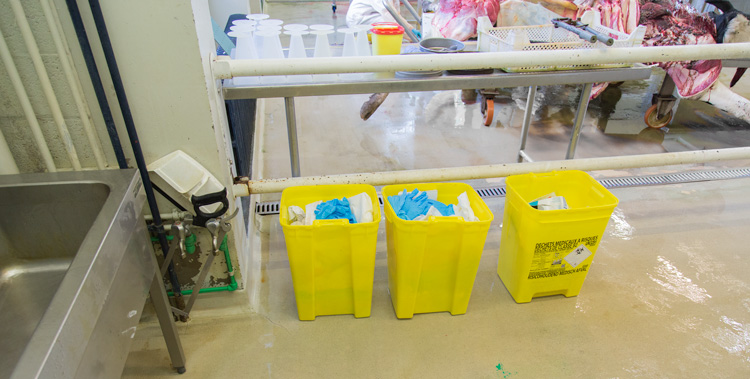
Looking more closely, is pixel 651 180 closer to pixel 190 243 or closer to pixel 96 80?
pixel 190 243

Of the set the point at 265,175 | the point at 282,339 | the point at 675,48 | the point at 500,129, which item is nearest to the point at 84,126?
the point at 282,339

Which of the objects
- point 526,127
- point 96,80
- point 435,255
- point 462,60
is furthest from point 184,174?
point 526,127

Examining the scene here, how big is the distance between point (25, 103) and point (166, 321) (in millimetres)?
706

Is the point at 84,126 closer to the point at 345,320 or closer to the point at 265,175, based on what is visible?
the point at 345,320

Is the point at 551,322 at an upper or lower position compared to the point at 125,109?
lower

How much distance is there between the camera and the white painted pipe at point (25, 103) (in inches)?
44.1

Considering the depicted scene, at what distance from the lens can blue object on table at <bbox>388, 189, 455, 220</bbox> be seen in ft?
5.01

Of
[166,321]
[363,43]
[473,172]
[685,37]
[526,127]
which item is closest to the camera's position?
[166,321]

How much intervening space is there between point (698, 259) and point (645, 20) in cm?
185

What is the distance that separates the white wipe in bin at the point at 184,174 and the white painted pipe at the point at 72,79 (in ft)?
0.48

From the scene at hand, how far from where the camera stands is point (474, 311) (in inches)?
68.1

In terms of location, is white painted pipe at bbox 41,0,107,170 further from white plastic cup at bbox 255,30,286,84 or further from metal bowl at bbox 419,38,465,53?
metal bowl at bbox 419,38,465,53

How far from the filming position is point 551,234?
5.14 ft

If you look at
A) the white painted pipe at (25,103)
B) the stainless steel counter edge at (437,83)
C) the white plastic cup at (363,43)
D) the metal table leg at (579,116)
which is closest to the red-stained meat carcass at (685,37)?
the metal table leg at (579,116)
